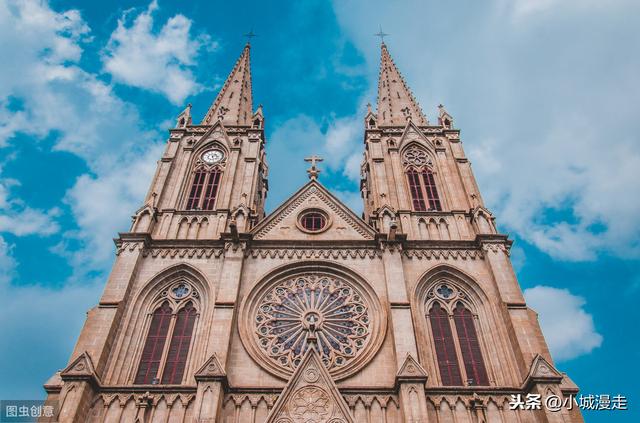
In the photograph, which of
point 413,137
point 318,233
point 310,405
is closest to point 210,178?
point 318,233

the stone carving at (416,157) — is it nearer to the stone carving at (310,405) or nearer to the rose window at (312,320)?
the rose window at (312,320)

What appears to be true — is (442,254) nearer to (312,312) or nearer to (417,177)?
(417,177)

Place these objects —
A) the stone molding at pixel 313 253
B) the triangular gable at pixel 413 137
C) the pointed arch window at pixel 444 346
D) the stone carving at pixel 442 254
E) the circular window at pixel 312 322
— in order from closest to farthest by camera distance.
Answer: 1. the pointed arch window at pixel 444 346
2. the circular window at pixel 312 322
3. the stone carving at pixel 442 254
4. the stone molding at pixel 313 253
5. the triangular gable at pixel 413 137

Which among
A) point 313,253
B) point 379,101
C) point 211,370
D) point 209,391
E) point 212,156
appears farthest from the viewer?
point 379,101

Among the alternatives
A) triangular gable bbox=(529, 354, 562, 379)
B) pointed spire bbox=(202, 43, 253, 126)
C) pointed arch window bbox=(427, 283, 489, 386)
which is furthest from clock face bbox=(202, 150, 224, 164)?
triangular gable bbox=(529, 354, 562, 379)

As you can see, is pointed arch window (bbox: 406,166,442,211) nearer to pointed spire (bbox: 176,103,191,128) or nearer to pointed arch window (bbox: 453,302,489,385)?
pointed arch window (bbox: 453,302,489,385)

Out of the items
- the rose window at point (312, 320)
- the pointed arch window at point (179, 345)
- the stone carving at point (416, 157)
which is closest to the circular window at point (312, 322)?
the rose window at point (312, 320)

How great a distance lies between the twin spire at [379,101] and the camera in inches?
1309

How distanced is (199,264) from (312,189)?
317 inches

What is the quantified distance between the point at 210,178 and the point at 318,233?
8.06 metres

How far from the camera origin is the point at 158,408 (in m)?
17.6

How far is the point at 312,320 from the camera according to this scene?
21.1m

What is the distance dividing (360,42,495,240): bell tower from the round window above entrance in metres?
2.71

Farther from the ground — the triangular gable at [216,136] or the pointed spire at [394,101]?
the pointed spire at [394,101]
